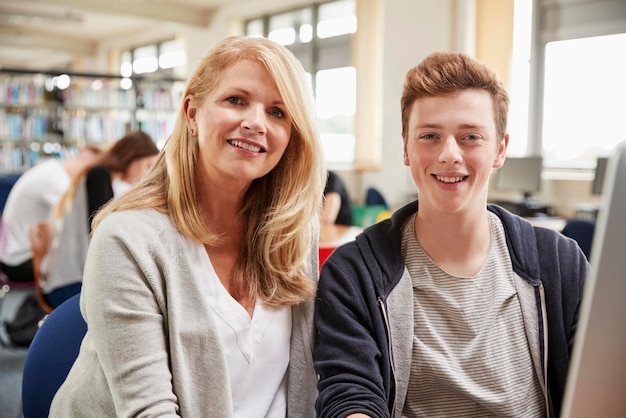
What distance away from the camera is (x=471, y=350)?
1.19 meters

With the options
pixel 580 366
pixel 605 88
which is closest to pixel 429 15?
pixel 605 88

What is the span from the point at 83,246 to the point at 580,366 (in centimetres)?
275

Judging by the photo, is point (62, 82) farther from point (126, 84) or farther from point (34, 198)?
point (34, 198)

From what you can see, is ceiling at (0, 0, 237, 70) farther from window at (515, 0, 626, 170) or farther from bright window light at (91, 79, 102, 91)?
window at (515, 0, 626, 170)

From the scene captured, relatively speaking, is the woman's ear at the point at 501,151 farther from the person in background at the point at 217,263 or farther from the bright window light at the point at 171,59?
the bright window light at the point at 171,59

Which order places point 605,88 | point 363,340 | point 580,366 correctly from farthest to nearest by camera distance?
point 605,88, point 363,340, point 580,366

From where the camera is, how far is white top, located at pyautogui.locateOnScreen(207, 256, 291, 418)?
124cm

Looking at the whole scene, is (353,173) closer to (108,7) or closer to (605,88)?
(605,88)

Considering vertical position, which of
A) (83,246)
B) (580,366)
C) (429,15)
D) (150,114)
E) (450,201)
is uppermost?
(429,15)

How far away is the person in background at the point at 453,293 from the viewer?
1176 mm

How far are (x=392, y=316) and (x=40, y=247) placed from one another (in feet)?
7.75

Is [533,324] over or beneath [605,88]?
beneath

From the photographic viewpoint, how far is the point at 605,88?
5.26m

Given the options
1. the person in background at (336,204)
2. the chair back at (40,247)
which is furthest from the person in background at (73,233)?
the person in background at (336,204)
